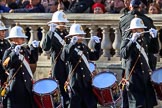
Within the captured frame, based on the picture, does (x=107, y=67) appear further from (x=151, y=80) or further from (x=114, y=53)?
(x=151, y=80)

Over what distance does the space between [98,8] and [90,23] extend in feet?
2.46

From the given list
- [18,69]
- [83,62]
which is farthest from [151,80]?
[18,69]

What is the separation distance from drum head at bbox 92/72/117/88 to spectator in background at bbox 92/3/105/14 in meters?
2.41

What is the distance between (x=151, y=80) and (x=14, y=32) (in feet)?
7.37

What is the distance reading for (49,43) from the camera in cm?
1520

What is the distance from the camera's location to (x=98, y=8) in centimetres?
1677

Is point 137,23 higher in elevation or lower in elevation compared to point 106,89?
higher

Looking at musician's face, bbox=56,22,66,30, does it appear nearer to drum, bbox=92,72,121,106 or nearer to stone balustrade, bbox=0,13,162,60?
stone balustrade, bbox=0,13,162,60

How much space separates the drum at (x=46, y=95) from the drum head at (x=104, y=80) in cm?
64

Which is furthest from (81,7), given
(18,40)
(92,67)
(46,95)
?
(46,95)

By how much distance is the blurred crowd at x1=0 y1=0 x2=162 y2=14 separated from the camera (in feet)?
54.8

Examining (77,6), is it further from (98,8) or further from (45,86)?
(45,86)

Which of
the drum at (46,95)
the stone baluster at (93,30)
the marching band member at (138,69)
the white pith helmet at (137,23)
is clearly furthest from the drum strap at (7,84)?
the stone baluster at (93,30)

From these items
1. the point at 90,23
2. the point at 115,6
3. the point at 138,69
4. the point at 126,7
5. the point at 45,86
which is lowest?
the point at 45,86
